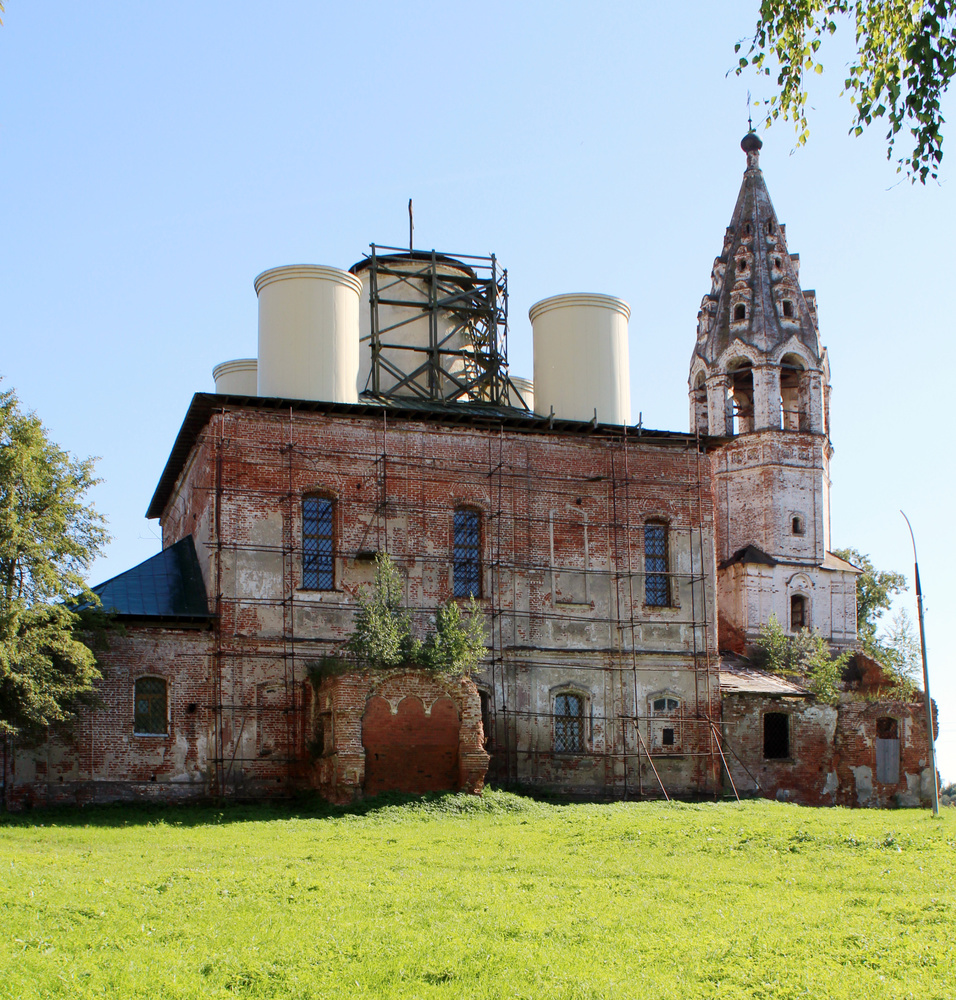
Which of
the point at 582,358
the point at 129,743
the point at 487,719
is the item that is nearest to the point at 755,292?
the point at 582,358

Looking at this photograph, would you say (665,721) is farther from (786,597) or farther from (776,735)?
(786,597)

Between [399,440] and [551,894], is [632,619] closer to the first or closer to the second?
[399,440]

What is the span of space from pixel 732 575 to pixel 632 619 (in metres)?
13.7

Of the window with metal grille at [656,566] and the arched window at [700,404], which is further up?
the arched window at [700,404]

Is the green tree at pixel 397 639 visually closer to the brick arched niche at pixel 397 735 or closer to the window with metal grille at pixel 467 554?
the brick arched niche at pixel 397 735

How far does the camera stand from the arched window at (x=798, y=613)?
41.2 m

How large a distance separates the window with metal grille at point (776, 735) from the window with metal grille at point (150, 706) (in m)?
13.9

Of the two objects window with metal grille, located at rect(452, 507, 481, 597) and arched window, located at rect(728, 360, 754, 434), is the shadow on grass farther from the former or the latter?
arched window, located at rect(728, 360, 754, 434)

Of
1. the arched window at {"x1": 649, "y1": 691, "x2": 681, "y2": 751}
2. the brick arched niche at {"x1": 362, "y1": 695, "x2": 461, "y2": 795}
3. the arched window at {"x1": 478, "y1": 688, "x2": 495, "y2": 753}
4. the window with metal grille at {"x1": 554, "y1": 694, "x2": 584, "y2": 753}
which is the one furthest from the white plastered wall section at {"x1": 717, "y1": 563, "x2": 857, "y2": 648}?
the brick arched niche at {"x1": 362, "y1": 695, "x2": 461, "y2": 795}

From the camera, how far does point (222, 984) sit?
1066 cm

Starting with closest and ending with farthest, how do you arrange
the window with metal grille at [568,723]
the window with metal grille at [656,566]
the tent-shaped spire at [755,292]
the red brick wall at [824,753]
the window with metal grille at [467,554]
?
1. the window with metal grille at [568,723]
2. the window with metal grille at [467,554]
3. the window with metal grille at [656,566]
4. the red brick wall at [824,753]
5. the tent-shaped spire at [755,292]

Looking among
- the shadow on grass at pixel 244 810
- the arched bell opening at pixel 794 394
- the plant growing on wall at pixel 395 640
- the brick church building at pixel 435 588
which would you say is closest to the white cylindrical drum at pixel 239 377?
the brick church building at pixel 435 588

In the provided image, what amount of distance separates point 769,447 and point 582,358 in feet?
42.9

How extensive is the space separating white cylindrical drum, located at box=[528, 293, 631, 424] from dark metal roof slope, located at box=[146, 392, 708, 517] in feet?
2.26
